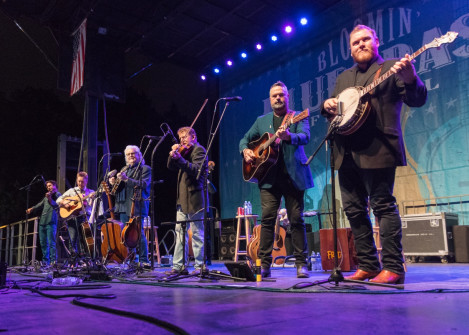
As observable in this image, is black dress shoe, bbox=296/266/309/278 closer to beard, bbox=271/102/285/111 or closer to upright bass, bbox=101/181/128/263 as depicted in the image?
beard, bbox=271/102/285/111

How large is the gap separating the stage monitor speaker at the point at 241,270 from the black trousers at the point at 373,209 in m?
0.90

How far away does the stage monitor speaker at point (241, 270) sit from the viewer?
3355 millimetres

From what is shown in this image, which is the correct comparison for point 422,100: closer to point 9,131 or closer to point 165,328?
point 165,328

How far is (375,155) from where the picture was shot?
8.85 feet

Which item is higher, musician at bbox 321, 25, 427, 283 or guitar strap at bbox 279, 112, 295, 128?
guitar strap at bbox 279, 112, 295, 128

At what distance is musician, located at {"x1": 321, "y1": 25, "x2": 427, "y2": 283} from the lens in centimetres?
262

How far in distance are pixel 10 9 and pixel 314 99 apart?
6.45 meters

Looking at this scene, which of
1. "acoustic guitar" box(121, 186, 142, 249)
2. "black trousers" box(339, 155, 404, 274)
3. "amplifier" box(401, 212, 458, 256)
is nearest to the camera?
"black trousers" box(339, 155, 404, 274)

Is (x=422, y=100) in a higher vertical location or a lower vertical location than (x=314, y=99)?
lower

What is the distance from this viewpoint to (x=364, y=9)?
7969 millimetres

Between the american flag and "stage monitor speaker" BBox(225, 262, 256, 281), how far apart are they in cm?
592

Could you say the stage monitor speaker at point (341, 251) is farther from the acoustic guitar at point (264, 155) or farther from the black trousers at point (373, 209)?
the black trousers at point (373, 209)

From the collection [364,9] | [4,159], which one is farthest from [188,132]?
[4,159]

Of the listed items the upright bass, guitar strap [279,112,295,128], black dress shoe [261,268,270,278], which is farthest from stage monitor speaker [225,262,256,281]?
the upright bass
